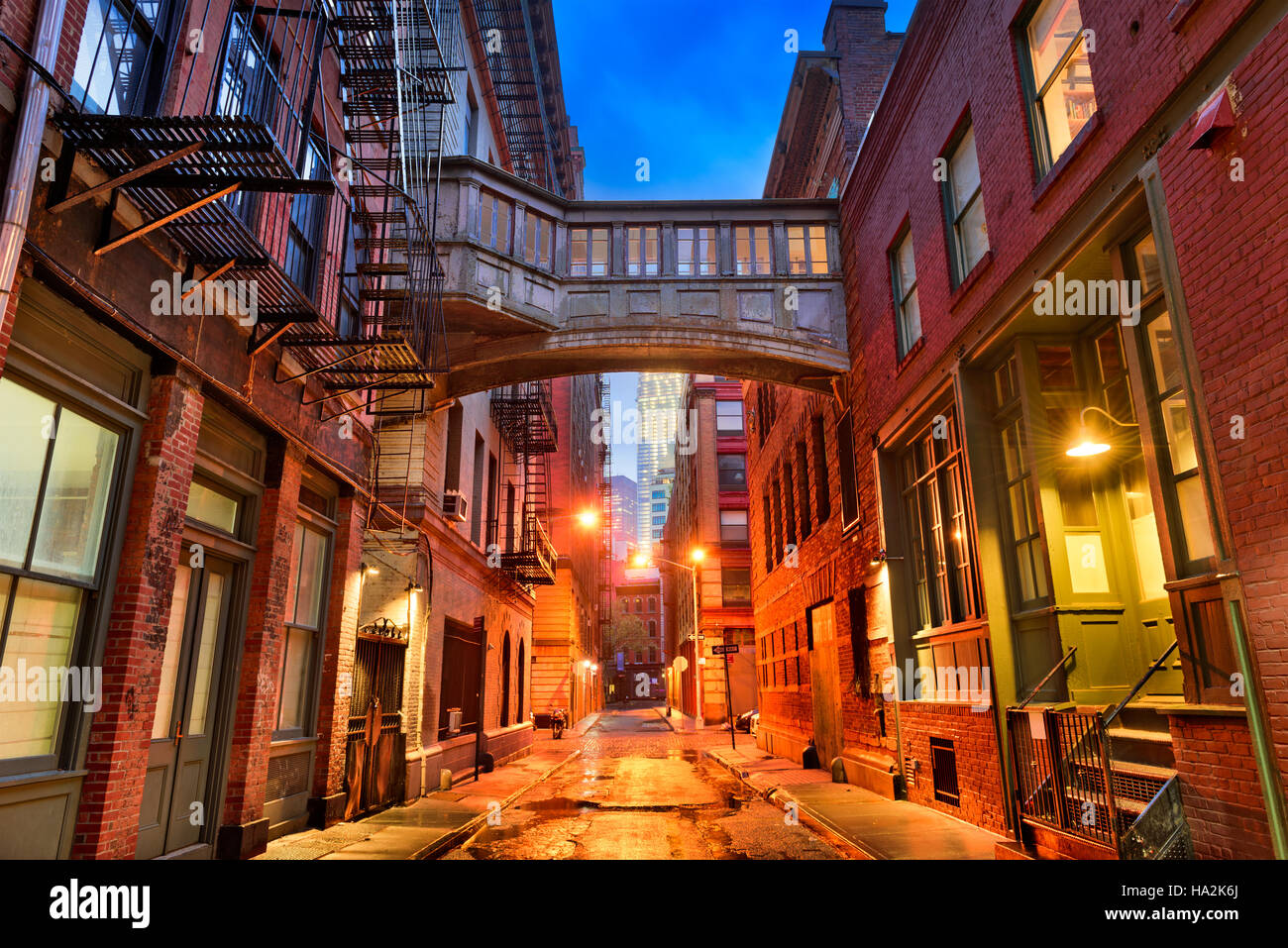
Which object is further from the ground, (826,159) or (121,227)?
(826,159)

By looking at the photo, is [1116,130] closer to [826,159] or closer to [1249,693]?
[1249,693]

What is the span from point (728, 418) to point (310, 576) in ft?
113

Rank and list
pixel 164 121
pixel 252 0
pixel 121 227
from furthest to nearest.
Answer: pixel 252 0 < pixel 121 227 < pixel 164 121

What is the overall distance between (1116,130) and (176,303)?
8.86 m

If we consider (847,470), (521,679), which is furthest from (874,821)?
(521,679)

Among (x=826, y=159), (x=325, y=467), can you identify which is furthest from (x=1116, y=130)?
(x=826, y=159)

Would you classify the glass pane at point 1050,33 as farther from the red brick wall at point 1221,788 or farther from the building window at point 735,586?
the building window at point 735,586

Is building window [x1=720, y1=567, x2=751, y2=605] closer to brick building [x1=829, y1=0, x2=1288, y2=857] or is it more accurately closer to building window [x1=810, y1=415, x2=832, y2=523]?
building window [x1=810, y1=415, x2=832, y2=523]

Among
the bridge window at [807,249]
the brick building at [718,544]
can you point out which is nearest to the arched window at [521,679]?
the brick building at [718,544]

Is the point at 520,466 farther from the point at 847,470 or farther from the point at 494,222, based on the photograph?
the point at 847,470

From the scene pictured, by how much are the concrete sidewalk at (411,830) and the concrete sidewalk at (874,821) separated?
4.83 m

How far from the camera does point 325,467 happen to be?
10.7m

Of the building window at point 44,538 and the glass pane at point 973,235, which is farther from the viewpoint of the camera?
the glass pane at point 973,235

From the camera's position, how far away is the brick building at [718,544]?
38.3 m
